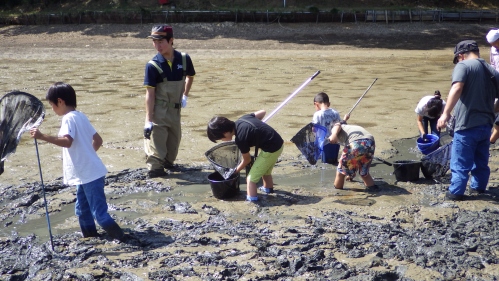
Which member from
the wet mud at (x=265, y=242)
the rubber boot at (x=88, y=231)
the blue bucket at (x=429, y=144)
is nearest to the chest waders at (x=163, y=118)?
the wet mud at (x=265, y=242)

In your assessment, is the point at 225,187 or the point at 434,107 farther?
the point at 434,107

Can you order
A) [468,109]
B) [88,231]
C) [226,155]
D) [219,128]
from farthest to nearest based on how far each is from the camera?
[226,155] < [219,128] < [468,109] < [88,231]

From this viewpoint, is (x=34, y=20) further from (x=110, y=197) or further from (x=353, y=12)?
(x=110, y=197)

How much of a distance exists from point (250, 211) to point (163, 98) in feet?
6.43

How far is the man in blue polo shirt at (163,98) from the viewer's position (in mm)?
6855

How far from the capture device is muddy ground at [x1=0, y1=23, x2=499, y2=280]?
4.48 m

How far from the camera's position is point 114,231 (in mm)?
5023

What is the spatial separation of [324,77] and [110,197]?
319 inches

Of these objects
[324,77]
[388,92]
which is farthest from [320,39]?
[388,92]

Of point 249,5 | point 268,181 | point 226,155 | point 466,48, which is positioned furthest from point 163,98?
point 249,5

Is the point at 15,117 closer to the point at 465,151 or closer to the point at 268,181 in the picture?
the point at 268,181

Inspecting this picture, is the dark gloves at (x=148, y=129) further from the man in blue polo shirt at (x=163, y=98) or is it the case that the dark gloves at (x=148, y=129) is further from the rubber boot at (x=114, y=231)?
the rubber boot at (x=114, y=231)

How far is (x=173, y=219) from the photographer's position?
5602mm

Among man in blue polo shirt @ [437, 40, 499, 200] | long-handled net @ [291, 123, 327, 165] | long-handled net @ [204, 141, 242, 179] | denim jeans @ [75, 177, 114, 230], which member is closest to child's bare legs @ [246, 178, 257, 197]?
long-handled net @ [204, 141, 242, 179]
